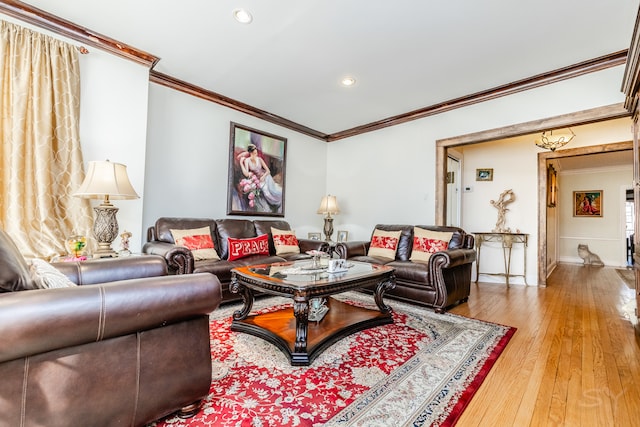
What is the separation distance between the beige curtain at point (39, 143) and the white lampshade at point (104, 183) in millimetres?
368

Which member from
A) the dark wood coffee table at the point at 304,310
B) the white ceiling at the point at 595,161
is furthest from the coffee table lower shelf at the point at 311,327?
the white ceiling at the point at 595,161

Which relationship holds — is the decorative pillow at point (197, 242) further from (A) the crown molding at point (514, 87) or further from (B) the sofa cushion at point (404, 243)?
Answer: (A) the crown molding at point (514, 87)

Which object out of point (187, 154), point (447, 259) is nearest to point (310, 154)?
point (187, 154)

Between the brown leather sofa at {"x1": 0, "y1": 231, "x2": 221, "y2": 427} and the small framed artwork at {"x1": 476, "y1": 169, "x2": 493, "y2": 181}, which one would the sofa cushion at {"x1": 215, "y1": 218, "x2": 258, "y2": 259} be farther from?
the small framed artwork at {"x1": 476, "y1": 169, "x2": 493, "y2": 181}

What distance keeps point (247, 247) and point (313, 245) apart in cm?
89

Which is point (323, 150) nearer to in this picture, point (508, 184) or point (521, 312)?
point (508, 184)

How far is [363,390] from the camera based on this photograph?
1.62 metres

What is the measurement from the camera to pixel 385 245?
389 cm

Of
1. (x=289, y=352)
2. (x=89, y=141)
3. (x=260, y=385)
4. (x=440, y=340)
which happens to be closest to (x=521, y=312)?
(x=440, y=340)

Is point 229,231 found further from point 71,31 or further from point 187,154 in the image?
point 71,31

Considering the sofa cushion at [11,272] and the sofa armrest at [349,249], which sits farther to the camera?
the sofa armrest at [349,249]

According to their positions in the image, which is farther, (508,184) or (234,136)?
(508,184)

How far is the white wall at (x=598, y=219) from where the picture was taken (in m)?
7.18

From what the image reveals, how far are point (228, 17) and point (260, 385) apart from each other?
9.20 feet
